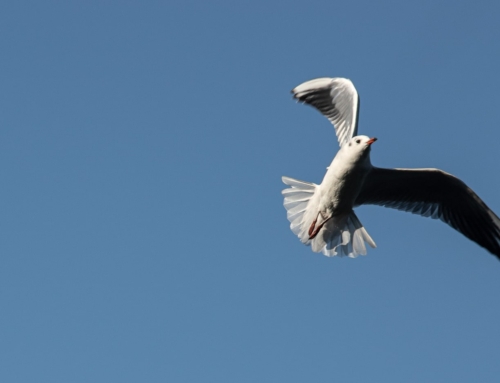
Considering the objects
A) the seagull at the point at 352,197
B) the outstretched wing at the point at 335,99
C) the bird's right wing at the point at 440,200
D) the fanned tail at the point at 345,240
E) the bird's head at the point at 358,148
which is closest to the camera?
Result: the bird's head at the point at 358,148

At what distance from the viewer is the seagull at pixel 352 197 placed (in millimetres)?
8773

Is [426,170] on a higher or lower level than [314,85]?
lower

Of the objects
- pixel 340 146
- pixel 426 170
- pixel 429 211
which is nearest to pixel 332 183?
pixel 340 146

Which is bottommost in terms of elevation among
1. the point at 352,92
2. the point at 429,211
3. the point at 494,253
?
the point at 494,253

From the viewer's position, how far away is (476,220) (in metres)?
9.77

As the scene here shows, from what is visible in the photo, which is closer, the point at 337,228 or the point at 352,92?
the point at 352,92

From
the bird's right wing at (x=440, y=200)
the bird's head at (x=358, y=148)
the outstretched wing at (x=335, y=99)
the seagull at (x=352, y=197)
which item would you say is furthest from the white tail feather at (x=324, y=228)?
the bird's head at (x=358, y=148)

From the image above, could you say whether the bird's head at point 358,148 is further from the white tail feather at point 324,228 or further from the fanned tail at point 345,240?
the fanned tail at point 345,240

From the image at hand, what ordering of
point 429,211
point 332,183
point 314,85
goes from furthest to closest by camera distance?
point 429,211
point 314,85
point 332,183

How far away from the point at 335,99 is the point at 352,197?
3.70ft

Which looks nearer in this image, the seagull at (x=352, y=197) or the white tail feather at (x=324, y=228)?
the seagull at (x=352, y=197)

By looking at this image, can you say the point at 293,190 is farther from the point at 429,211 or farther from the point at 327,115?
the point at 429,211

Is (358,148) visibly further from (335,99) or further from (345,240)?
(345,240)

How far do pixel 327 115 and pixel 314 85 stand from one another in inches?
14.6
